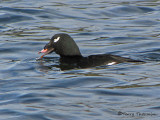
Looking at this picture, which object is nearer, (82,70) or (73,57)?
(82,70)

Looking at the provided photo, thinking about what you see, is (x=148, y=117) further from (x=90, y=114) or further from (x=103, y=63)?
(x=103, y=63)

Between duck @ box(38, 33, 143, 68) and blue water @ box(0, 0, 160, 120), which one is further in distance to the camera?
duck @ box(38, 33, 143, 68)

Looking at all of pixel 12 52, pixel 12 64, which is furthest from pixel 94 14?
pixel 12 64

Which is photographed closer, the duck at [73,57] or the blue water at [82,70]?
the blue water at [82,70]

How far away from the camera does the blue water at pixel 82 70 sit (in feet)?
21.9

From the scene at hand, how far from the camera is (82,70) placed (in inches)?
369

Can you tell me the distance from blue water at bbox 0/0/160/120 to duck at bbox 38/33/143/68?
0.47 feet

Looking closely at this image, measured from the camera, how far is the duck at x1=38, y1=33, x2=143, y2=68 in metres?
9.59

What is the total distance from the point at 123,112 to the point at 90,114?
1.44ft

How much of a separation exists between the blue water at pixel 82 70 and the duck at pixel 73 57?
0.14 meters

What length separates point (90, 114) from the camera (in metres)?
6.40

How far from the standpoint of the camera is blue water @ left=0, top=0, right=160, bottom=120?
6.68 metres

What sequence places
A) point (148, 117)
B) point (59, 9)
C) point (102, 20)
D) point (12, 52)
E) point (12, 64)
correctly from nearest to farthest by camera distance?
point (148, 117)
point (12, 64)
point (12, 52)
point (102, 20)
point (59, 9)

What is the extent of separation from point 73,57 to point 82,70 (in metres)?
0.92
